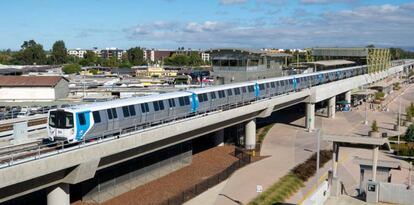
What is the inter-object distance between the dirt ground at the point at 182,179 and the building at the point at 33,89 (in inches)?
1083

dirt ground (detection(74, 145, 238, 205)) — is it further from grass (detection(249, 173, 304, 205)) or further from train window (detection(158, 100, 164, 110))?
train window (detection(158, 100, 164, 110))

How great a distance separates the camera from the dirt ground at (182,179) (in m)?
33.8

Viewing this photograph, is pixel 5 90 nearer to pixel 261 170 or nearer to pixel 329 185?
pixel 261 170

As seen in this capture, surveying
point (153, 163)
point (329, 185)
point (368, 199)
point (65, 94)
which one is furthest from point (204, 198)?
point (65, 94)

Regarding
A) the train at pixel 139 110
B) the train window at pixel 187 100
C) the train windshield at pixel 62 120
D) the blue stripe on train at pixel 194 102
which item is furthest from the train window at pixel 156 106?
the train windshield at pixel 62 120

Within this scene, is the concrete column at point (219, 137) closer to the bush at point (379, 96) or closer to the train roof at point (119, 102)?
the train roof at point (119, 102)

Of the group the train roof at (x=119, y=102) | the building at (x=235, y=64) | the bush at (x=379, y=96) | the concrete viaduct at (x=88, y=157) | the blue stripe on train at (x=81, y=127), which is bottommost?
the bush at (x=379, y=96)

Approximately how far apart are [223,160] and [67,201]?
22.6 m

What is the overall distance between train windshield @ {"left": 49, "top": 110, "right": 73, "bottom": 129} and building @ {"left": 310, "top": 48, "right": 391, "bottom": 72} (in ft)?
323

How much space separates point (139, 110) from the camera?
33.3 metres

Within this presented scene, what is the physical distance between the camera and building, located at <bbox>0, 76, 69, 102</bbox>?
6588 cm

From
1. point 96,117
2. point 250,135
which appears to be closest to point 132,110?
point 96,117

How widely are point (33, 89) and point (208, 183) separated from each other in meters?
38.9

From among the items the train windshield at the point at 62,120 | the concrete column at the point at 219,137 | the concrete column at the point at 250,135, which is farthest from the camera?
the concrete column at the point at 219,137
